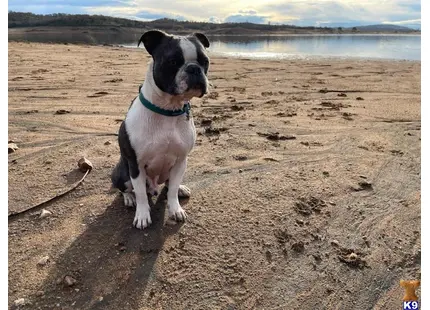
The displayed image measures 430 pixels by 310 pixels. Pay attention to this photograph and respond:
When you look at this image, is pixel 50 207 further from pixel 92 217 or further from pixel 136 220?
pixel 136 220

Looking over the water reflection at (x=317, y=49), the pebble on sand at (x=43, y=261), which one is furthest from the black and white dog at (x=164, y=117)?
the water reflection at (x=317, y=49)

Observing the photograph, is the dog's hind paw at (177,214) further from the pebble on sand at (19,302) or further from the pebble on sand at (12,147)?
the pebble on sand at (12,147)

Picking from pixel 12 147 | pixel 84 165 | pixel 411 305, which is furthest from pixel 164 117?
pixel 12 147

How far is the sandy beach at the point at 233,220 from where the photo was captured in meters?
2.77

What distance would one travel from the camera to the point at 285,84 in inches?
433

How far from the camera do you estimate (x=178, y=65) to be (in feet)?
10.1

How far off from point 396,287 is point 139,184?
2323 millimetres

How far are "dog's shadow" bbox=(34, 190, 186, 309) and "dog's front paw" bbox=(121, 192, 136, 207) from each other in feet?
0.42

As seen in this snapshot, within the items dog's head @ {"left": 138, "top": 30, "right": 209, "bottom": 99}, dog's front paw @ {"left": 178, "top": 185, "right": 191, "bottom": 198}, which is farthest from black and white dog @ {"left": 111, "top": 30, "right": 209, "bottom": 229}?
dog's front paw @ {"left": 178, "top": 185, "right": 191, "bottom": 198}

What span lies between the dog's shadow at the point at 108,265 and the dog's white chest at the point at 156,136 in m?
0.62

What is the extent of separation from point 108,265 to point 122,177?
3.33 feet

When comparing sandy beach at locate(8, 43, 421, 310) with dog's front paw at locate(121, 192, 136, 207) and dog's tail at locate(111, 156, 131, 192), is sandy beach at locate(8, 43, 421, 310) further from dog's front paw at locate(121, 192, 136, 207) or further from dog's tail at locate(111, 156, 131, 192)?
dog's tail at locate(111, 156, 131, 192)

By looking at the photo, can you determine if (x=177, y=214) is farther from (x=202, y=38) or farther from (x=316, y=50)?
(x=316, y=50)
